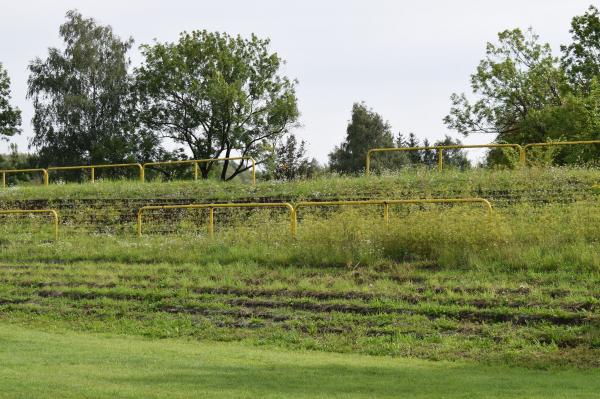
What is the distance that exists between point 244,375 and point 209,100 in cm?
4857

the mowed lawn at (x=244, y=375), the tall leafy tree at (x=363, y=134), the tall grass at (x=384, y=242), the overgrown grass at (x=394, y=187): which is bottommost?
the mowed lawn at (x=244, y=375)

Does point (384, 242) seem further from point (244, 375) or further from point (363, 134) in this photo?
point (363, 134)

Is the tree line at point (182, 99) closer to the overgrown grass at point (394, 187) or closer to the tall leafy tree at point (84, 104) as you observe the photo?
the tall leafy tree at point (84, 104)

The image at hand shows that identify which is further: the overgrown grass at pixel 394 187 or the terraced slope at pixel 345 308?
the overgrown grass at pixel 394 187

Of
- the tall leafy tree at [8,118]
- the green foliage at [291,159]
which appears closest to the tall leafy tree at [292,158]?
the green foliage at [291,159]

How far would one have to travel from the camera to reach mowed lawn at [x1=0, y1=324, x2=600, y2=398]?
10.1 meters

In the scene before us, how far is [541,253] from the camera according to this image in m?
18.1

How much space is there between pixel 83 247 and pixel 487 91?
130ft

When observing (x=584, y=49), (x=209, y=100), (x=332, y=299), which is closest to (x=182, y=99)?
(x=209, y=100)

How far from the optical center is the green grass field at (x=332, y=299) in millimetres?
11398

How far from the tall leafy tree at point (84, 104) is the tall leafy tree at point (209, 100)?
1755 mm

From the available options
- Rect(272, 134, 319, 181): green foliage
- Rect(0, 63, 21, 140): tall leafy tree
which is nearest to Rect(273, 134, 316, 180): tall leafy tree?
Rect(272, 134, 319, 181): green foliage

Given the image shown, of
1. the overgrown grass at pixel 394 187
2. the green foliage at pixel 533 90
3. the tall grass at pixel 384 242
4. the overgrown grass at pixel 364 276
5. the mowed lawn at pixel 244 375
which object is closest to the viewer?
the mowed lawn at pixel 244 375

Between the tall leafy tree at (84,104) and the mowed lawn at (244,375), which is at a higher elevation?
the tall leafy tree at (84,104)
